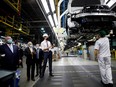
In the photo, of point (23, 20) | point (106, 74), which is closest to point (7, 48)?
point (106, 74)

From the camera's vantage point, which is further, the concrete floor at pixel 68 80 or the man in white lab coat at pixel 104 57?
the concrete floor at pixel 68 80

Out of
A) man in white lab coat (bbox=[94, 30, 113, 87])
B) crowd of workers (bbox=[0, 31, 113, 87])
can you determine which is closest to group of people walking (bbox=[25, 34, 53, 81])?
crowd of workers (bbox=[0, 31, 113, 87])

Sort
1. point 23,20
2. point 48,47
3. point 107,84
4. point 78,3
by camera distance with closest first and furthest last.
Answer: point 107,84
point 48,47
point 78,3
point 23,20

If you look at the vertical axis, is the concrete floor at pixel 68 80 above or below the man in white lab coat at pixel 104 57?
below

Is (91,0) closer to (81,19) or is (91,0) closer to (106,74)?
(81,19)

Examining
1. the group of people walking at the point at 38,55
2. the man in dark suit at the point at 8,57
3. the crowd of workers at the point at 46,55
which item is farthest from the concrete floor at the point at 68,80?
the man in dark suit at the point at 8,57

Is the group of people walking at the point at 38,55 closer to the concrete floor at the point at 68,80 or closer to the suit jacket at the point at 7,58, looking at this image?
the concrete floor at the point at 68,80

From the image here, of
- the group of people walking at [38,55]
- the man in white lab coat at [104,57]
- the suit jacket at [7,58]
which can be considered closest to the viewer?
the suit jacket at [7,58]

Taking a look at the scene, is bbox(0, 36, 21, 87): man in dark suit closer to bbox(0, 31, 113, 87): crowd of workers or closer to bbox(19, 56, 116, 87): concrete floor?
bbox(0, 31, 113, 87): crowd of workers

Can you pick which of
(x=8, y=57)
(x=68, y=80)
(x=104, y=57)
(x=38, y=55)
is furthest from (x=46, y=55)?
(x=8, y=57)

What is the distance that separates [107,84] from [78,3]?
681cm

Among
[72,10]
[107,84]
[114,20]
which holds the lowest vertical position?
[107,84]

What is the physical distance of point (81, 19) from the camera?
37.2 ft

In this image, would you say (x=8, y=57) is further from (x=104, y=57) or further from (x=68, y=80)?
(x=68, y=80)
